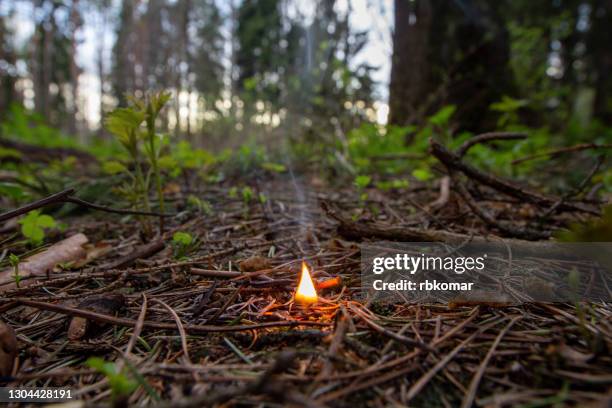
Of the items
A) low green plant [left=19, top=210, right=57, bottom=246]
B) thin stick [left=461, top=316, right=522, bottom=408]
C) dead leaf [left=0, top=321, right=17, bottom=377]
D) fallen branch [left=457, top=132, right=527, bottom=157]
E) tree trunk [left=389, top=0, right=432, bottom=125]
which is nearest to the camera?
thin stick [left=461, top=316, right=522, bottom=408]

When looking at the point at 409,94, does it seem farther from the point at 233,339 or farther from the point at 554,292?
the point at 233,339

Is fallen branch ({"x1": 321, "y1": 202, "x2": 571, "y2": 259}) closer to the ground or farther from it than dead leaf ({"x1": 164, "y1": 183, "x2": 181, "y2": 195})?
closer to the ground

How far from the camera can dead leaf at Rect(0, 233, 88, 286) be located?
1384mm

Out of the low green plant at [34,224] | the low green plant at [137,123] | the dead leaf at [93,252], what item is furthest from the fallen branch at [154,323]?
the low green plant at [137,123]

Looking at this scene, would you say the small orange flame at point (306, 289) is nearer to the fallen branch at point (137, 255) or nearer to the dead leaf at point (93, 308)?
the dead leaf at point (93, 308)

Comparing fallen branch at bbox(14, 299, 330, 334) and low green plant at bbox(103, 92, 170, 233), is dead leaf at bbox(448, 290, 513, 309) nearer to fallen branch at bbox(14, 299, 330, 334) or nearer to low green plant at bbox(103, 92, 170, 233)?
fallen branch at bbox(14, 299, 330, 334)

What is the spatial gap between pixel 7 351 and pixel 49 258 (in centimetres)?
75

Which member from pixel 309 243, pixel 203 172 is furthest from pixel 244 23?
pixel 309 243

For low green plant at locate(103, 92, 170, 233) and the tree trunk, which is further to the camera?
the tree trunk

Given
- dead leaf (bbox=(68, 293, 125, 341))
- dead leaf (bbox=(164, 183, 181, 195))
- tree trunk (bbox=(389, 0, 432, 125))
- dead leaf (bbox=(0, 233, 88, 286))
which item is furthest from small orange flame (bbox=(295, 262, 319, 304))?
tree trunk (bbox=(389, 0, 432, 125))

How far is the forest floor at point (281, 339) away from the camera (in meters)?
0.77

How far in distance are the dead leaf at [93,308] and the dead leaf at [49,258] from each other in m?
0.42

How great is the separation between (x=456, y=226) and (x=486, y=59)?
538 centimetres

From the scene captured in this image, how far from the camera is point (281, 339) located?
0.96m
